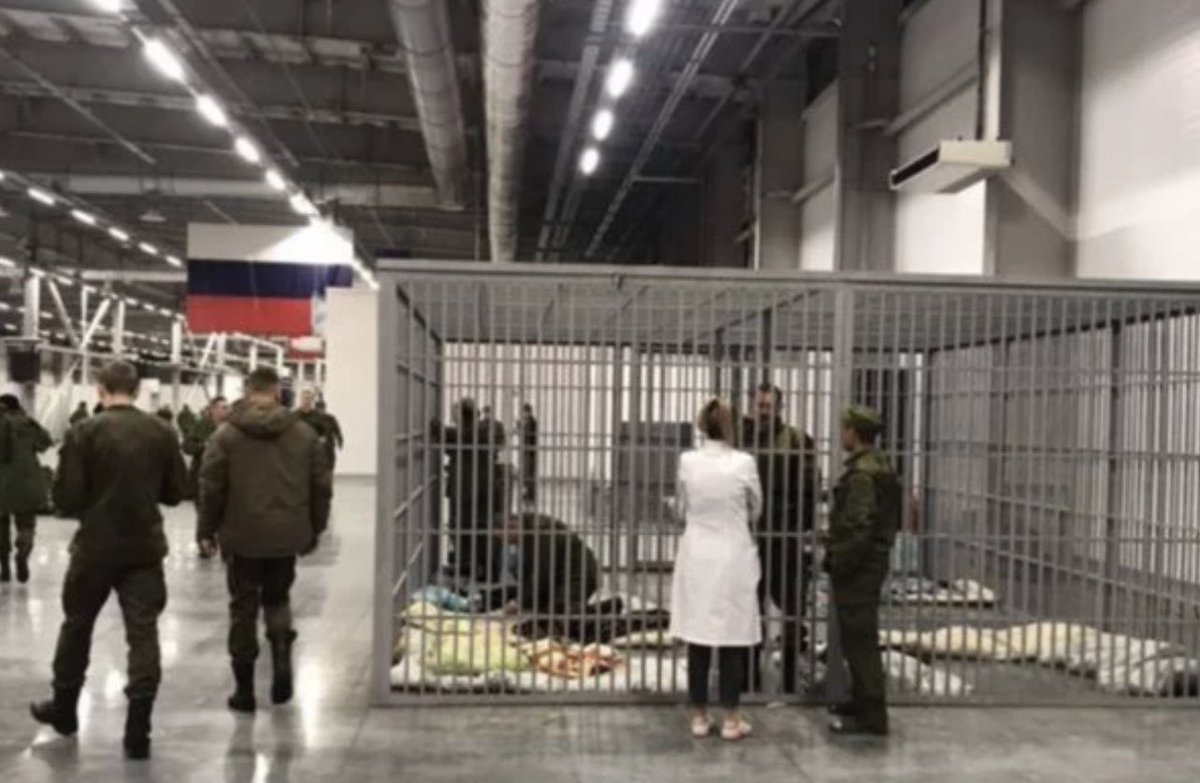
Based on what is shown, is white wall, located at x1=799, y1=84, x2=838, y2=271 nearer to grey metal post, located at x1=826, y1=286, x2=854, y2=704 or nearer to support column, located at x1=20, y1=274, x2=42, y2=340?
grey metal post, located at x1=826, y1=286, x2=854, y2=704

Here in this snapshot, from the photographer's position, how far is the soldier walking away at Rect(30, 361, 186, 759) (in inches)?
188

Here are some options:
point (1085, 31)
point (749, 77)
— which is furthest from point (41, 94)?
point (1085, 31)

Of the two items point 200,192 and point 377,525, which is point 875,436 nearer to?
point 377,525

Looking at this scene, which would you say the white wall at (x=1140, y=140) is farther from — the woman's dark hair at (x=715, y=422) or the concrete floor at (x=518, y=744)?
the woman's dark hair at (x=715, y=422)

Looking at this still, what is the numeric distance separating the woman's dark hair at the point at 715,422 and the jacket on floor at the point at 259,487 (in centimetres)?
182

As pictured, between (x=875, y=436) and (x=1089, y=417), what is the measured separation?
6.28ft

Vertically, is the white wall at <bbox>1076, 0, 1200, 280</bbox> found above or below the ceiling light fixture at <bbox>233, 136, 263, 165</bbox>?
below

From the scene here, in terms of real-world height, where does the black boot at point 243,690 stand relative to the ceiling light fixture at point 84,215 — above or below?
below

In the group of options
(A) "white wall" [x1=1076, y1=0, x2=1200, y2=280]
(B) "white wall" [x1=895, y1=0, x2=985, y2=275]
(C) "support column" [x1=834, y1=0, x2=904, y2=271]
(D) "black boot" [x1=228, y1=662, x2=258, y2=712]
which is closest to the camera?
(D) "black boot" [x1=228, y1=662, x2=258, y2=712]

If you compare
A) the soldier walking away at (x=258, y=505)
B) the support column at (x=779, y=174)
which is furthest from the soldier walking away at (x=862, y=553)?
the support column at (x=779, y=174)

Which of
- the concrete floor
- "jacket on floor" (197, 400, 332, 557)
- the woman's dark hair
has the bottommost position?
the concrete floor

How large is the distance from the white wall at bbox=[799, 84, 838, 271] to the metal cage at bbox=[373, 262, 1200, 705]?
20.4ft

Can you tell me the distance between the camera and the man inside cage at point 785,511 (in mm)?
5883

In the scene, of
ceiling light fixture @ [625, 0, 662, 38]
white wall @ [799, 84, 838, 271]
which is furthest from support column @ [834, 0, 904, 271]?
ceiling light fixture @ [625, 0, 662, 38]
